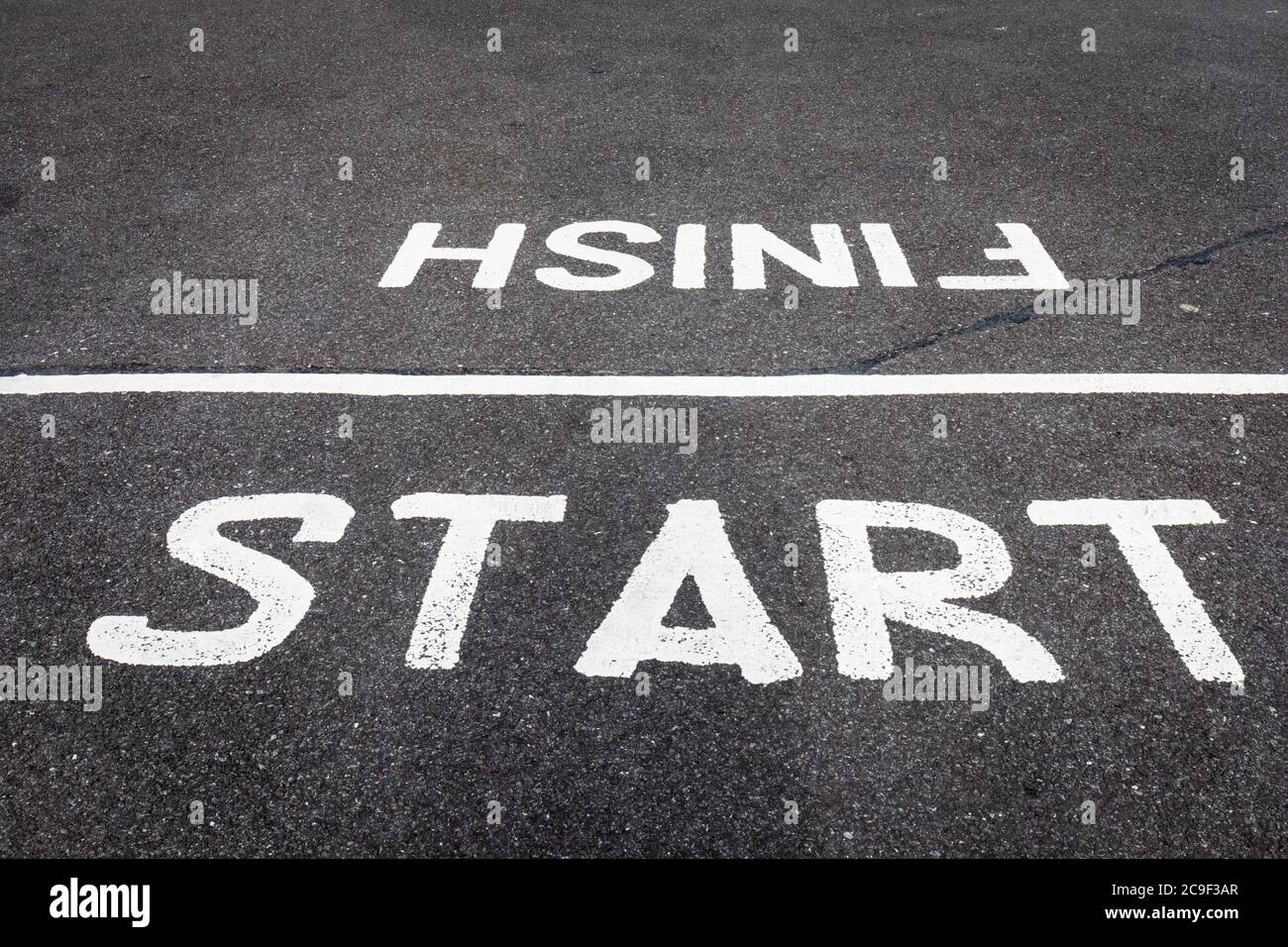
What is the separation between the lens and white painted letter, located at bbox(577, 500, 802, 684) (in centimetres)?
383

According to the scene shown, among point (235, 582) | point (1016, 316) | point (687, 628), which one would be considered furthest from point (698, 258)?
point (235, 582)

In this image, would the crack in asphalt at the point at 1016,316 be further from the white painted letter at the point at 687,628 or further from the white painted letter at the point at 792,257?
the white painted letter at the point at 687,628

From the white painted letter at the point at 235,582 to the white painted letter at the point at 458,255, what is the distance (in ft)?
6.97

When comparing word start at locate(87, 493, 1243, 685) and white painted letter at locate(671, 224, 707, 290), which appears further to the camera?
white painted letter at locate(671, 224, 707, 290)

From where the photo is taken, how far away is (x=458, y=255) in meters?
6.65

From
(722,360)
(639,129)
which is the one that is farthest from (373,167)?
(722,360)

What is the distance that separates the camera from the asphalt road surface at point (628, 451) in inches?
134

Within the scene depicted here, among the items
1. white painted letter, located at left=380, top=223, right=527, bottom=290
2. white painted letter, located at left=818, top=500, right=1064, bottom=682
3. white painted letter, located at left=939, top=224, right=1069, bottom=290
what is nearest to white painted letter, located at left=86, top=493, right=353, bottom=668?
white painted letter, located at left=818, top=500, right=1064, bottom=682

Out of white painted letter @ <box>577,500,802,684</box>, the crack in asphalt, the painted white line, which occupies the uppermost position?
the crack in asphalt

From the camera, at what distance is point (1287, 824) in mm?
3260

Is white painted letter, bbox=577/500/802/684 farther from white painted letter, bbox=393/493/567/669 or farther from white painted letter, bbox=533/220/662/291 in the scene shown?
white painted letter, bbox=533/220/662/291

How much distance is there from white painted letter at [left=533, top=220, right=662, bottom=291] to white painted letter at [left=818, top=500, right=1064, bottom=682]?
2349mm

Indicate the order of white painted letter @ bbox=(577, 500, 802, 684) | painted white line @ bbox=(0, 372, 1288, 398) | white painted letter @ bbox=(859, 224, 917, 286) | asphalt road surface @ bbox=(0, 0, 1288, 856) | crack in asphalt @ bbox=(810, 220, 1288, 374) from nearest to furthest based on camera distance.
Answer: asphalt road surface @ bbox=(0, 0, 1288, 856), white painted letter @ bbox=(577, 500, 802, 684), painted white line @ bbox=(0, 372, 1288, 398), crack in asphalt @ bbox=(810, 220, 1288, 374), white painted letter @ bbox=(859, 224, 917, 286)
